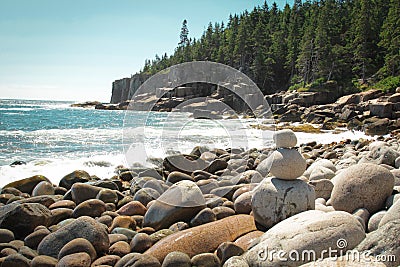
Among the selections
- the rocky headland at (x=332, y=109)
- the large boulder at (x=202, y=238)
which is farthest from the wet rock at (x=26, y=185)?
the large boulder at (x=202, y=238)

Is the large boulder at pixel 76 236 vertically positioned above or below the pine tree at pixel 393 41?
below

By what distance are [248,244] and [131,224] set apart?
254cm

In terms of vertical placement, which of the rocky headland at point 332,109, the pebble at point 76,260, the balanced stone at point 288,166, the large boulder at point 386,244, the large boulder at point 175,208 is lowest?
the pebble at point 76,260

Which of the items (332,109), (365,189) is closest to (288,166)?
(365,189)

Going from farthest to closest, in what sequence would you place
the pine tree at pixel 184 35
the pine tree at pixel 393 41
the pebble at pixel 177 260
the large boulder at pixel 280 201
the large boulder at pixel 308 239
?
the pine tree at pixel 184 35 → the pine tree at pixel 393 41 → the large boulder at pixel 280 201 → the pebble at pixel 177 260 → the large boulder at pixel 308 239

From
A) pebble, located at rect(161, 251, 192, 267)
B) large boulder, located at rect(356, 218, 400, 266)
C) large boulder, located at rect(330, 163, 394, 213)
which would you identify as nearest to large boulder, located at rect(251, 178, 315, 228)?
large boulder, located at rect(330, 163, 394, 213)

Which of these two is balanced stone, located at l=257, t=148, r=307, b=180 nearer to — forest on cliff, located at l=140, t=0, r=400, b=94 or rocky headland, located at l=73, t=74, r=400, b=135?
rocky headland, located at l=73, t=74, r=400, b=135

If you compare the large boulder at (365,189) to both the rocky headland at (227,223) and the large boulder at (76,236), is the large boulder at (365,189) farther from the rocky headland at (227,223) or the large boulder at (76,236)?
the large boulder at (76,236)

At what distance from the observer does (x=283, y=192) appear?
5.52 meters

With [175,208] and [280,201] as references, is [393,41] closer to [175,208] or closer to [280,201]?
[280,201]

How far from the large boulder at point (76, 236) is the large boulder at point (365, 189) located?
13.3 ft

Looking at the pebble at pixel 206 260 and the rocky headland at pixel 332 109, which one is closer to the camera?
the pebble at pixel 206 260

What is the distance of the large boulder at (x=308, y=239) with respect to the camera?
3.71 meters

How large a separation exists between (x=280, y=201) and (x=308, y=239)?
5.57 ft
